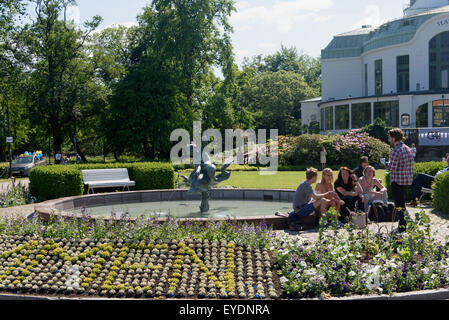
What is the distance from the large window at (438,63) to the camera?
4594cm

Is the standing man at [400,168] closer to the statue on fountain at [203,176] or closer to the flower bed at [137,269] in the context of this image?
the flower bed at [137,269]

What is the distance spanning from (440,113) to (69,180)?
3672 centimetres

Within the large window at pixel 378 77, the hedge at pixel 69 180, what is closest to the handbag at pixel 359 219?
the hedge at pixel 69 180

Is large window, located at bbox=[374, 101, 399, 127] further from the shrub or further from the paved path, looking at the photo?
the paved path

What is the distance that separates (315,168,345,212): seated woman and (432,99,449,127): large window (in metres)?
37.2

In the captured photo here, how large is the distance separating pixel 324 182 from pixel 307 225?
980mm

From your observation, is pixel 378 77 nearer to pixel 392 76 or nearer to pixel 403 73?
pixel 392 76

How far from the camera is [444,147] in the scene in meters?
36.3

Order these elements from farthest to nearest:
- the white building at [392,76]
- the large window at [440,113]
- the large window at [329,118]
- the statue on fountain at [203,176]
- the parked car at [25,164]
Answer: the large window at [329,118], the white building at [392,76], the large window at [440,113], the parked car at [25,164], the statue on fountain at [203,176]

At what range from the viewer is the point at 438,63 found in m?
46.2

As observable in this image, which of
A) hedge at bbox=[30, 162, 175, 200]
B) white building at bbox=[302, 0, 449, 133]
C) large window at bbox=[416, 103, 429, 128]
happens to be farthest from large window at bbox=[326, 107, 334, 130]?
hedge at bbox=[30, 162, 175, 200]

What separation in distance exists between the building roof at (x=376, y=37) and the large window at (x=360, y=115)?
7.29 metres

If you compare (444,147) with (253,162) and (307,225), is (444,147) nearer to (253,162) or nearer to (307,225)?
(253,162)
